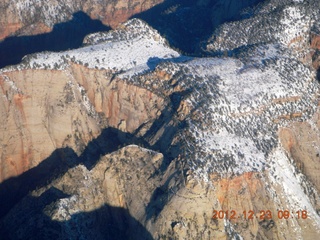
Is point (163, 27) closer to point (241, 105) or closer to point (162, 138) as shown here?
point (241, 105)

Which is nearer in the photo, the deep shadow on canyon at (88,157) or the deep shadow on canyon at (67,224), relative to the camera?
the deep shadow on canyon at (67,224)

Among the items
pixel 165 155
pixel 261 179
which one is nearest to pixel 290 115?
pixel 261 179

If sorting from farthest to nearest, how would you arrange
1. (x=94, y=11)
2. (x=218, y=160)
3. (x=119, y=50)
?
1. (x=94, y=11)
2. (x=119, y=50)
3. (x=218, y=160)

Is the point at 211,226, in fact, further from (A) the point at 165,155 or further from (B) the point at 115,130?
(B) the point at 115,130

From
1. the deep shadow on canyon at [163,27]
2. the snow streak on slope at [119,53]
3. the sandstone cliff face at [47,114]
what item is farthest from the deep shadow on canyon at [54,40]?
the sandstone cliff face at [47,114]

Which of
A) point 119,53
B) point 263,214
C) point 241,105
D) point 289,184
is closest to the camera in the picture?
point 263,214

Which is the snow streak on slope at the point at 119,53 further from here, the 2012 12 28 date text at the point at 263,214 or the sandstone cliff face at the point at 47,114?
the 2012 12 28 date text at the point at 263,214

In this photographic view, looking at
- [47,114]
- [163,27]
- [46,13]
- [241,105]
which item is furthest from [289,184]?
[46,13]
